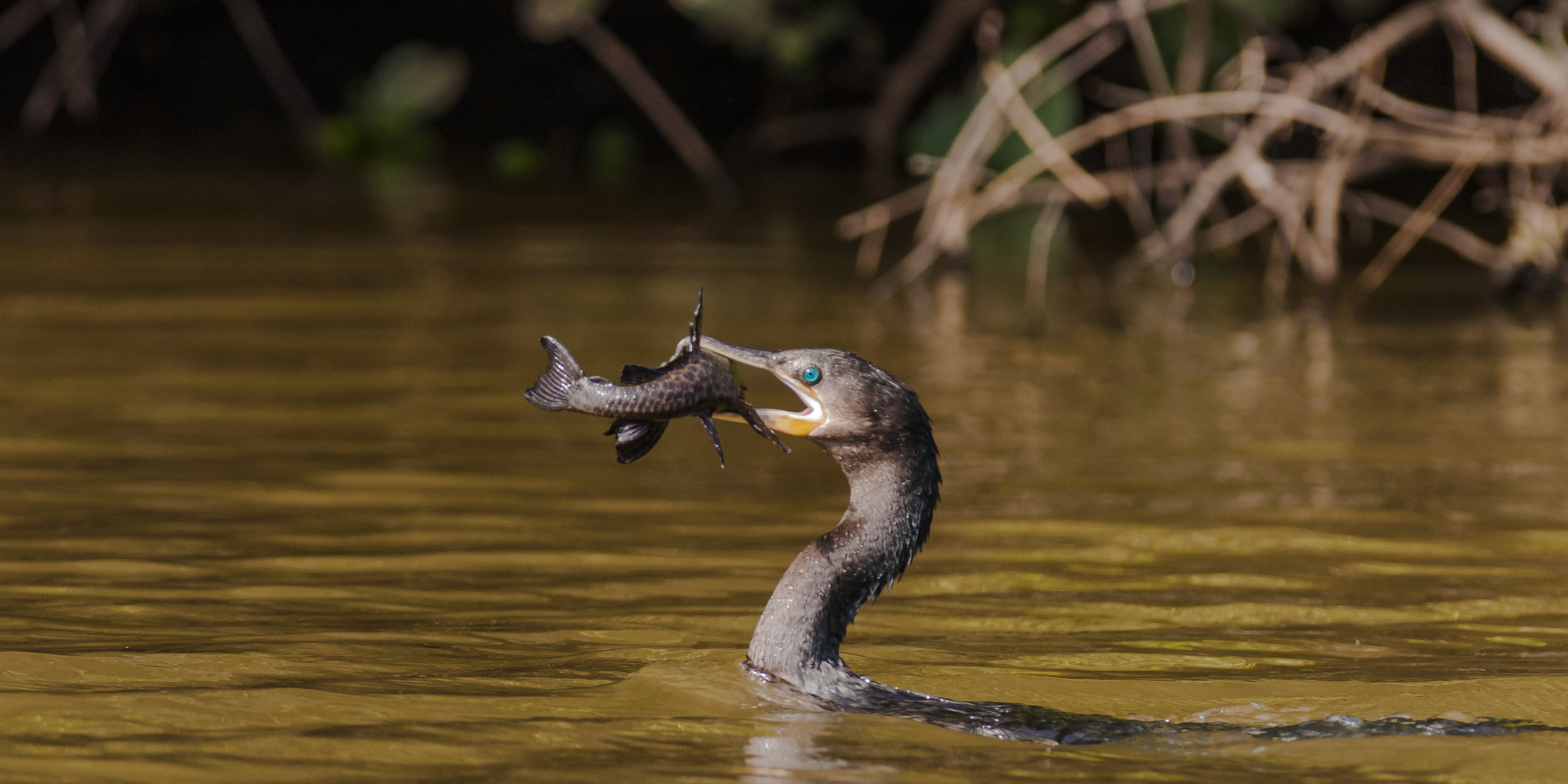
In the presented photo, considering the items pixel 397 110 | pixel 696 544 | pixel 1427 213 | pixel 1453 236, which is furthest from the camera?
pixel 397 110

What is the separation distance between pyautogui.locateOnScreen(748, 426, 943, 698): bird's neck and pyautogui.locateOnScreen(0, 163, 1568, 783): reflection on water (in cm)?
13

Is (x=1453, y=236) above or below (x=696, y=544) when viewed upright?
above

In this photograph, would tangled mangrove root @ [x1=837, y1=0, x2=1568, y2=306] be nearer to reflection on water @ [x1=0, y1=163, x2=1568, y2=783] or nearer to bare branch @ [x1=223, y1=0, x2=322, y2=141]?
reflection on water @ [x1=0, y1=163, x2=1568, y2=783]

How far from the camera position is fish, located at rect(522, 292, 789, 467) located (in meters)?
3.60

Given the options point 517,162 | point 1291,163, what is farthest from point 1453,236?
point 517,162

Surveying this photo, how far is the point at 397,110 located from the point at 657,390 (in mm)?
15207

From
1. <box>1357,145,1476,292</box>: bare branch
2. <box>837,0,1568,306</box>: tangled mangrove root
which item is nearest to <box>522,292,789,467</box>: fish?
<box>837,0,1568,306</box>: tangled mangrove root

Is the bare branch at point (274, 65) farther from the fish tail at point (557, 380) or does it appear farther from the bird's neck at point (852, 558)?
the bird's neck at point (852, 558)

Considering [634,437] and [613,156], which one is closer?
[634,437]

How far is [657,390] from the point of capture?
142 inches

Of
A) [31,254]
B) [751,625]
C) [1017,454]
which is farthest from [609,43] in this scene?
Answer: [751,625]

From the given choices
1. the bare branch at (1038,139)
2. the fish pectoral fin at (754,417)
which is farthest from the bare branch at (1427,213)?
the fish pectoral fin at (754,417)

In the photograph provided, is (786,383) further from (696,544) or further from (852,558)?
(696,544)

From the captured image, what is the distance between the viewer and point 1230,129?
1126 centimetres
